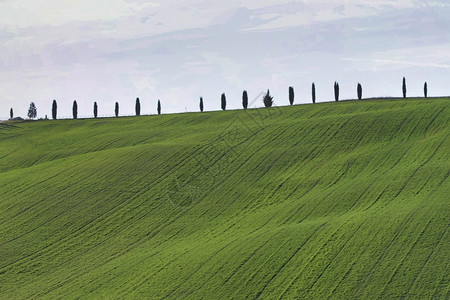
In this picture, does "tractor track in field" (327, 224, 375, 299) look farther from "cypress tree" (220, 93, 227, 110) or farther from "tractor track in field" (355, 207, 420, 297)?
"cypress tree" (220, 93, 227, 110)

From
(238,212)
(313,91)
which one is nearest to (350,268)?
(238,212)

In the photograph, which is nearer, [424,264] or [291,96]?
[424,264]

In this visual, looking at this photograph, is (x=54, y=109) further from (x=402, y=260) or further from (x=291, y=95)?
(x=402, y=260)

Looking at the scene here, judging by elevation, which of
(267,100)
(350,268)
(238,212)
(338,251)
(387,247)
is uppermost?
(267,100)

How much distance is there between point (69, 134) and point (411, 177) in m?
38.9

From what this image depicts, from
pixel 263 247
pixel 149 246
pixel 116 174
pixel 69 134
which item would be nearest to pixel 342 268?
pixel 263 247

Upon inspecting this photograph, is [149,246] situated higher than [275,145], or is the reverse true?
[275,145]

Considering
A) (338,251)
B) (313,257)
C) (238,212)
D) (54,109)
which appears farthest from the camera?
(54,109)

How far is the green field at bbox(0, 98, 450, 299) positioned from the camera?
85.7 feet

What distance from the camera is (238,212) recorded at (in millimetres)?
36312

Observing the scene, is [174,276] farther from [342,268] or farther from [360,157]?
Answer: [360,157]

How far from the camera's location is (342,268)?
2578cm

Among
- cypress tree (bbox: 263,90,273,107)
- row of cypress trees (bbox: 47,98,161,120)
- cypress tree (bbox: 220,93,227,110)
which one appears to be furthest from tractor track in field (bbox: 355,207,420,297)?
row of cypress trees (bbox: 47,98,161,120)

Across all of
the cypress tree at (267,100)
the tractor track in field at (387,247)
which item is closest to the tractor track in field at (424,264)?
the tractor track in field at (387,247)
